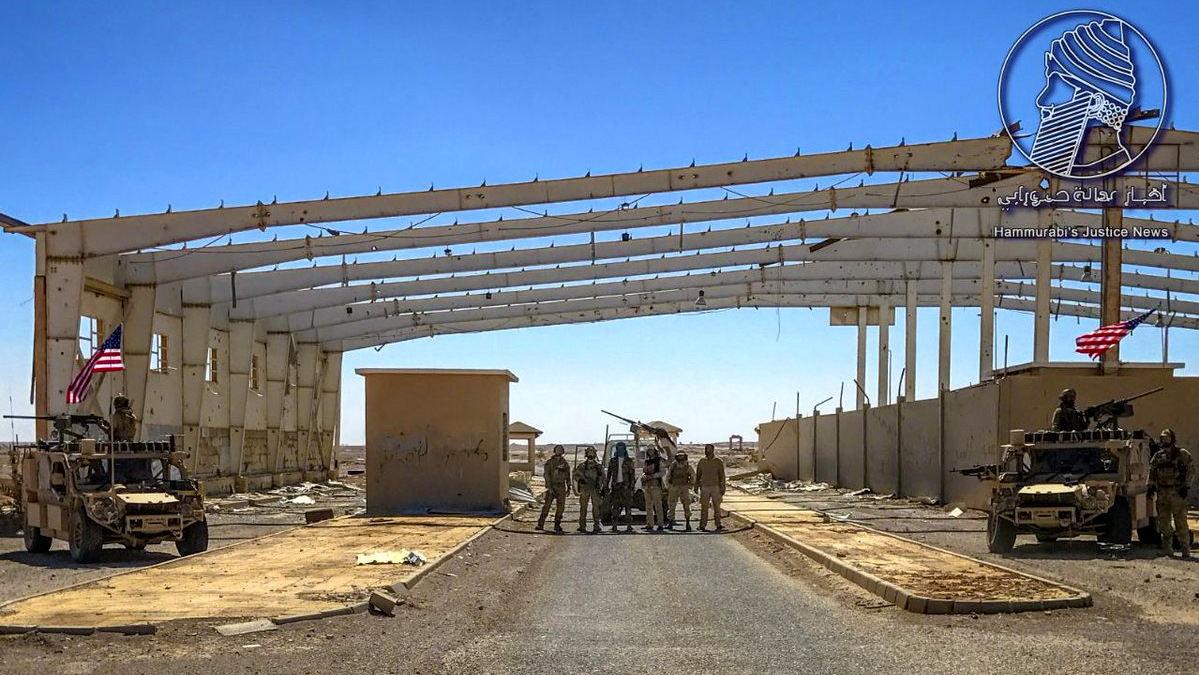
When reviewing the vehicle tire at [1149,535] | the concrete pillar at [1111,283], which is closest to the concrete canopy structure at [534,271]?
the concrete pillar at [1111,283]

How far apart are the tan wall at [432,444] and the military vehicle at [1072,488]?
1155 centimetres

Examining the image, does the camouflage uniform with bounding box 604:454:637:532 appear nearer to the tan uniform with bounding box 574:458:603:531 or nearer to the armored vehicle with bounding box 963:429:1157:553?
the tan uniform with bounding box 574:458:603:531

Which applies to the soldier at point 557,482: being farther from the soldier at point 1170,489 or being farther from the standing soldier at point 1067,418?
the soldier at point 1170,489

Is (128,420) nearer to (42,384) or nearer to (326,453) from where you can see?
(42,384)

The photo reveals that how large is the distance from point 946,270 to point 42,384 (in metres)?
22.4

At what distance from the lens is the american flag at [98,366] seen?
23062 mm

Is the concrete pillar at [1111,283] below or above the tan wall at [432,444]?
above

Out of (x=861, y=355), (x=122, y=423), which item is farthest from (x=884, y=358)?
(x=122, y=423)

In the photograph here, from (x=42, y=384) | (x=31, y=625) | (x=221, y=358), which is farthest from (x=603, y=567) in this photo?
(x=221, y=358)

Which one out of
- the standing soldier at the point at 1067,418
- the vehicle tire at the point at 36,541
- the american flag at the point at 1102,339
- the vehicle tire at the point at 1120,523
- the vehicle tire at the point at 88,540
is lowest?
the vehicle tire at the point at 36,541

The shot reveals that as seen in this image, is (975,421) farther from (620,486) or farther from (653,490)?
(620,486)

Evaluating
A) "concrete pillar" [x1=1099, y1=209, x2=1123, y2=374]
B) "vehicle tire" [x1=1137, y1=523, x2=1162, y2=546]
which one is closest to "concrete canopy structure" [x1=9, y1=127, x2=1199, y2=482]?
"concrete pillar" [x1=1099, y1=209, x2=1123, y2=374]

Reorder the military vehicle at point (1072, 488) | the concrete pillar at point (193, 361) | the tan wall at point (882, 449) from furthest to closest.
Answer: the tan wall at point (882, 449), the concrete pillar at point (193, 361), the military vehicle at point (1072, 488)

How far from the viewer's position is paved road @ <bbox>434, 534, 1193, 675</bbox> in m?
8.90
